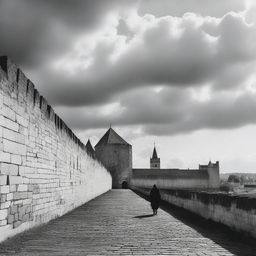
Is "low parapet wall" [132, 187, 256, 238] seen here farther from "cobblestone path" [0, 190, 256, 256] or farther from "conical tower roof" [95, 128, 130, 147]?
"conical tower roof" [95, 128, 130, 147]

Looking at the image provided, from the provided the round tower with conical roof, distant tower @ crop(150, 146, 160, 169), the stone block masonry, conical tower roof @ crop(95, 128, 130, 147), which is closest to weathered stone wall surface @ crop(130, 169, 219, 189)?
the round tower with conical roof

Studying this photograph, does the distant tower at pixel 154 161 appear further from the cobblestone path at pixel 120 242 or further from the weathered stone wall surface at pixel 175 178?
the cobblestone path at pixel 120 242

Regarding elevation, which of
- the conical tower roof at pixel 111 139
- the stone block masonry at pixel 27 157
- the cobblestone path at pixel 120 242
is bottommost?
the cobblestone path at pixel 120 242

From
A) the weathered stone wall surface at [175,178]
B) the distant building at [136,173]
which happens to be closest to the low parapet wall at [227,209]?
the distant building at [136,173]

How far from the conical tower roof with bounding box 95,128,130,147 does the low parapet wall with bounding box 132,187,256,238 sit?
57.6 m

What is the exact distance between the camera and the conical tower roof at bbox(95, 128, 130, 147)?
72.2 m

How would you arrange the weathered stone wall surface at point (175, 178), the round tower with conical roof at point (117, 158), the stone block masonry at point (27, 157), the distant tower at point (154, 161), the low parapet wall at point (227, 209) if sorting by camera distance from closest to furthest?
1. the stone block masonry at point (27, 157)
2. the low parapet wall at point (227, 209)
3. the round tower with conical roof at point (117, 158)
4. the weathered stone wall surface at point (175, 178)
5. the distant tower at point (154, 161)

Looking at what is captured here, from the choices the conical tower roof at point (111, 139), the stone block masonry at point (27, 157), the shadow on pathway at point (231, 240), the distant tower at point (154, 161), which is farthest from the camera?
the distant tower at point (154, 161)

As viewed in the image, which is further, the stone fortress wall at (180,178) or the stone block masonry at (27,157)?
the stone fortress wall at (180,178)

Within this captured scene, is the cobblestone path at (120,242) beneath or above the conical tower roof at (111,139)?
beneath

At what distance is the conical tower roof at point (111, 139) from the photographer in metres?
72.2

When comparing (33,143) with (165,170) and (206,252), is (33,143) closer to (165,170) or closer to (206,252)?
(206,252)

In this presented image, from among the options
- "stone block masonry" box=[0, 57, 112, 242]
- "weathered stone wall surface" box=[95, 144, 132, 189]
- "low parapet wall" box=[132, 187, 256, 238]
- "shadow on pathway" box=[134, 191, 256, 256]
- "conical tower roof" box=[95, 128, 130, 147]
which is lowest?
"shadow on pathway" box=[134, 191, 256, 256]

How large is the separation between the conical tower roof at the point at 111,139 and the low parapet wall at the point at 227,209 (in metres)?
57.6
